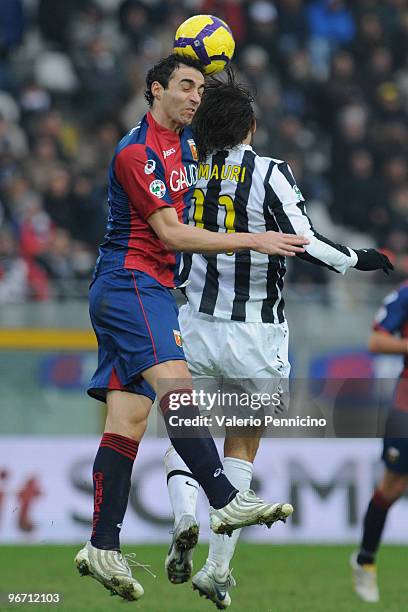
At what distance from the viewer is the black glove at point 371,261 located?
6.11 metres

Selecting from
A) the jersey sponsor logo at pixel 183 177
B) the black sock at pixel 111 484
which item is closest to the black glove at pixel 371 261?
the jersey sponsor logo at pixel 183 177

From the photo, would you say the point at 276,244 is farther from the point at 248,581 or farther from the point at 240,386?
the point at 248,581

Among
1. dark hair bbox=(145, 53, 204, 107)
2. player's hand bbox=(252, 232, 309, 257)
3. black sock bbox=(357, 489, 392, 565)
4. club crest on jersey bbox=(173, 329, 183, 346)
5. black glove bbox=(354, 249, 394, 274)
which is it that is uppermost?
dark hair bbox=(145, 53, 204, 107)

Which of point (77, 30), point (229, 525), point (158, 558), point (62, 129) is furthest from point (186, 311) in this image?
point (77, 30)

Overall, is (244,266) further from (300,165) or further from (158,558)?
(300,165)

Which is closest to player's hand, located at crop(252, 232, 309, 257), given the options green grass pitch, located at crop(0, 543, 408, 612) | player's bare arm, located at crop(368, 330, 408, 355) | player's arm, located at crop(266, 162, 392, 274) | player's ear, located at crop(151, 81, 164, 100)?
player's arm, located at crop(266, 162, 392, 274)

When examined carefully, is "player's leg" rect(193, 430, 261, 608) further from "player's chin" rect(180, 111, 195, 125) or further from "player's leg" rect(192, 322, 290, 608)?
"player's chin" rect(180, 111, 195, 125)

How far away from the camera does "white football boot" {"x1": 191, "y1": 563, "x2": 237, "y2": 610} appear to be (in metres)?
6.32

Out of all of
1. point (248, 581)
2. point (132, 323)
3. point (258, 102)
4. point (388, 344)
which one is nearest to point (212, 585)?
point (132, 323)

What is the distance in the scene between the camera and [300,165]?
14.6 m

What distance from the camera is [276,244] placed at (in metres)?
5.84

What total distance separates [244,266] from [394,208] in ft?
27.0

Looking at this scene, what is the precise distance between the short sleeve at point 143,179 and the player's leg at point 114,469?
0.86m

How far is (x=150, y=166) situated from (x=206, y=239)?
41cm
